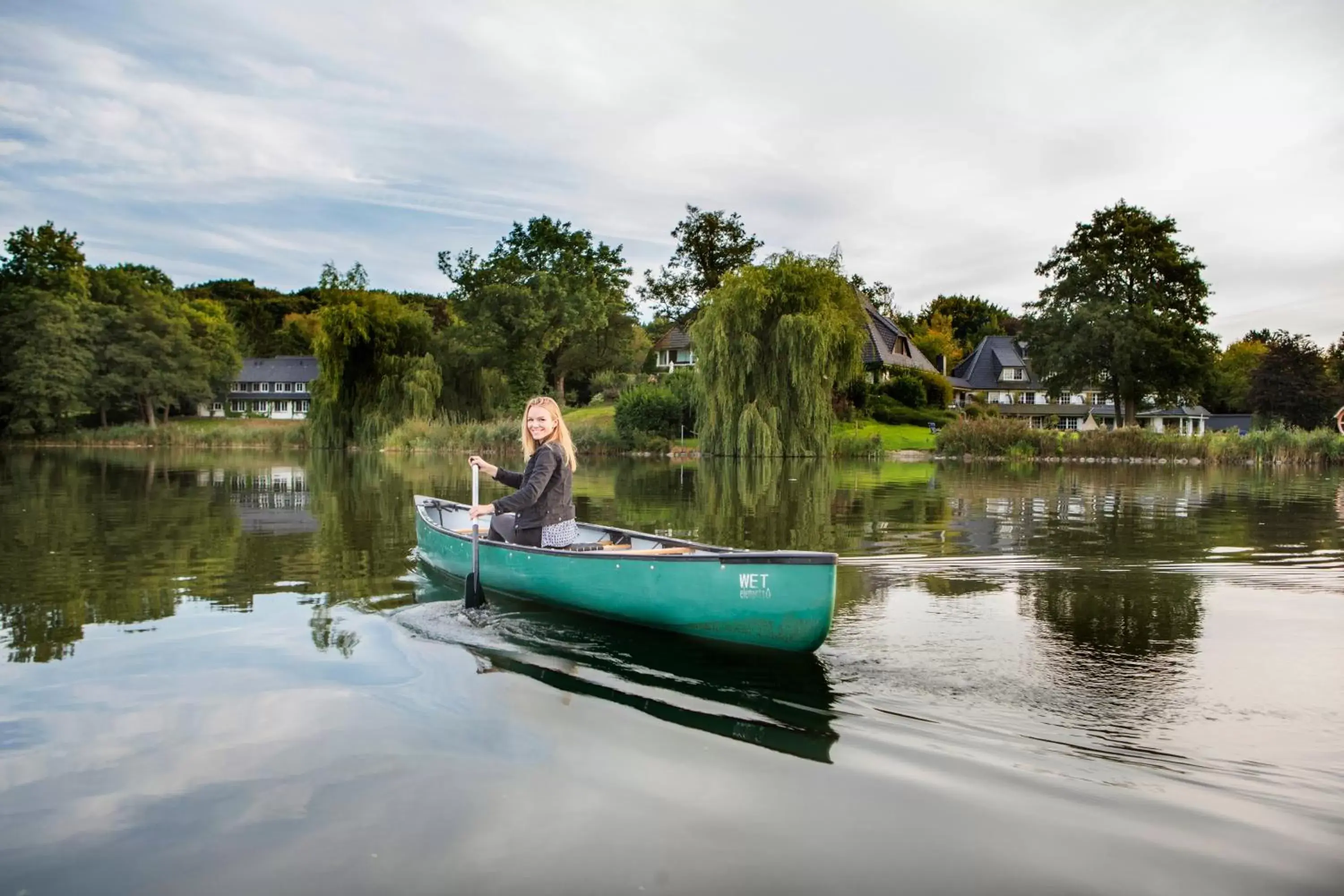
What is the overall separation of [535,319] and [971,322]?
47.8 m

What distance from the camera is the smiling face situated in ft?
26.7

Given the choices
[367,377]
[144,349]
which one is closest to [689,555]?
[367,377]

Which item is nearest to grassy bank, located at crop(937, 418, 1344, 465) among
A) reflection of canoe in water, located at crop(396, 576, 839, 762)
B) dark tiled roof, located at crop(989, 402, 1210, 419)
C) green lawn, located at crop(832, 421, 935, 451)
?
green lawn, located at crop(832, 421, 935, 451)

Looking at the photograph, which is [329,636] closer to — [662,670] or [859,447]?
[662,670]

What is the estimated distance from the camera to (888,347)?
58906 millimetres

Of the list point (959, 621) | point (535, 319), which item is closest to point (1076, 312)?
point (535, 319)

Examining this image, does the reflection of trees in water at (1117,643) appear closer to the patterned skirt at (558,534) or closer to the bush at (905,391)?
the patterned skirt at (558,534)

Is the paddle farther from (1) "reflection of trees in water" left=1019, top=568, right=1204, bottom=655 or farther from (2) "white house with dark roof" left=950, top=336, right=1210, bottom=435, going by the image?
(2) "white house with dark roof" left=950, top=336, right=1210, bottom=435

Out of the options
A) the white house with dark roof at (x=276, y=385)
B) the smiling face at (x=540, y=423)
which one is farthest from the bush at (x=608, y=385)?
the smiling face at (x=540, y=423)

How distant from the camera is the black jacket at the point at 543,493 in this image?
8023mm

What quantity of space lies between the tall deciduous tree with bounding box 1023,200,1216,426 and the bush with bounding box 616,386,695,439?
21.8 m

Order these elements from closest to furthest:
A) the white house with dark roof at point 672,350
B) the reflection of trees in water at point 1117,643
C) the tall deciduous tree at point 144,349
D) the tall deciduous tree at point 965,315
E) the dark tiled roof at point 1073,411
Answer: the reflection of trees in water at point 1117,643, the tall deciduous tree at point 144,349, the dark tiled roof at point 1073,411, the white house with dark roof at point 672,350, the tall deciduous tree at point 965,315

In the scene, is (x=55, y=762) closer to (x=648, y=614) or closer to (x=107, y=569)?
(x=648, y=614)

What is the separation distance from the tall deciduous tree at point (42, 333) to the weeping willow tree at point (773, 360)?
126 ft
